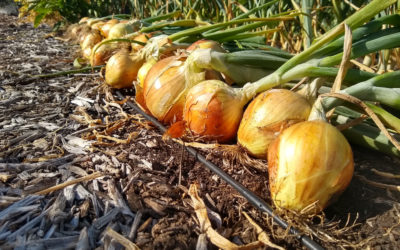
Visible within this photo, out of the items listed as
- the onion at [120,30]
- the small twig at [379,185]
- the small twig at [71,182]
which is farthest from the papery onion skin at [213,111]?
the onion at [120,30]

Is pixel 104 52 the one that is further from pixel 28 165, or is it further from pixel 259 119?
pixel 259 119

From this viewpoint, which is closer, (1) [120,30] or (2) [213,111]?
(2) [213,111]

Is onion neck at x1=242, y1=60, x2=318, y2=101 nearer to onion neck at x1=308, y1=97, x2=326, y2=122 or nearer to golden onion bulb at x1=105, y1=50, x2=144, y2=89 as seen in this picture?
onion neck at x1=308, y1=97, x2=326, y2=122

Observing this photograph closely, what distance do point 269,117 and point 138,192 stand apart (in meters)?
0.59

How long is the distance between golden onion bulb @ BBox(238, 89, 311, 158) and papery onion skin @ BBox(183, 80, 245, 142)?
0.10 meters

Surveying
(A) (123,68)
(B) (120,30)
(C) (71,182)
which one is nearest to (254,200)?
(C) (71,182)

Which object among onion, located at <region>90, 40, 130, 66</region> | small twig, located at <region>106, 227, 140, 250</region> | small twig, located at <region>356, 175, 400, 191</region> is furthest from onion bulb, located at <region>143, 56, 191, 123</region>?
onion, located at <region>90, 40, 130, 66</region>

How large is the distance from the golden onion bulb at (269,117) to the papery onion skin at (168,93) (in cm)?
42

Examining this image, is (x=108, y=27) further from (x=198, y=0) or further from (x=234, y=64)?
(x=234, y=64)

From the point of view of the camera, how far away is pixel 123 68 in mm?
2113

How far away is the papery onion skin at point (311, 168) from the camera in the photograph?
2.98 feet

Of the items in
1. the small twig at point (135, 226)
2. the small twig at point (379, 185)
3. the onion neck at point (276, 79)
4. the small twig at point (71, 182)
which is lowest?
the small twig at point (379, 185)

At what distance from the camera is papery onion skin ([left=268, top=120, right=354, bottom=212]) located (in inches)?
35.8

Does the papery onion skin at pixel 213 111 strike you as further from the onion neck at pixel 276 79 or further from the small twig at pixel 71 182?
the small twig at pixel 71 182
